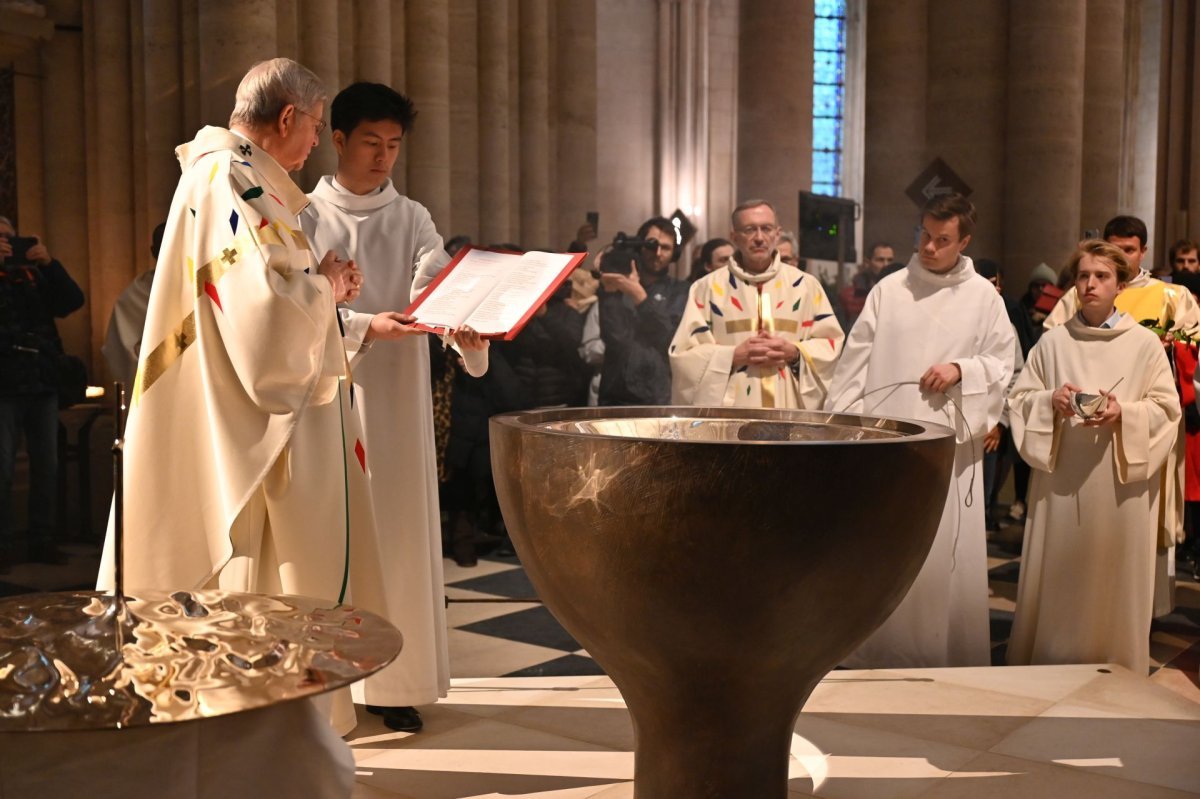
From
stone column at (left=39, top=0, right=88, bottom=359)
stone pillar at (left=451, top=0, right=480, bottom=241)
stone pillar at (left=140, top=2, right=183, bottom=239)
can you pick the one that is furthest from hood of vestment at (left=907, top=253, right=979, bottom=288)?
stone column at (left=39, top=0, right=88, bottom=359)

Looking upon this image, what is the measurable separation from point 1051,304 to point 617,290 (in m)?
2.58

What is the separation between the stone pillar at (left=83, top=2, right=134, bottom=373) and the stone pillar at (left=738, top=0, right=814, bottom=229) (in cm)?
815

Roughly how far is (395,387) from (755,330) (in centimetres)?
197

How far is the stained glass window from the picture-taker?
75.9ft

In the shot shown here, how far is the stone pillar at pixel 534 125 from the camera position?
1069 cm

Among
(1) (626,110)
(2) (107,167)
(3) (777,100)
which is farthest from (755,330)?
(1) (626,110)

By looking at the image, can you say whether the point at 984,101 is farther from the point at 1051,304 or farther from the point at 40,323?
the point at 40,323

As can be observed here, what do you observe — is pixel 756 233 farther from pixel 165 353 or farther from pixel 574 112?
pixel 574 112

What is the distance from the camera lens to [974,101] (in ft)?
31.7

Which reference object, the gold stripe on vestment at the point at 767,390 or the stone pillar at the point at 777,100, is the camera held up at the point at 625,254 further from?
the stone pillar at the point at 777,100

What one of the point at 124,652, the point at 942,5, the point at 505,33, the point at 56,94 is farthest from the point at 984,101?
the point at 124,652

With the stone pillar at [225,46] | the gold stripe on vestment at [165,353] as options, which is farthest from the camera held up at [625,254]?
the gold stripe on vestment at [165,353]

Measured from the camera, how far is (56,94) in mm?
8750

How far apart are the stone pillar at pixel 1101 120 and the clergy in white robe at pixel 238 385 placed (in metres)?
9.20
